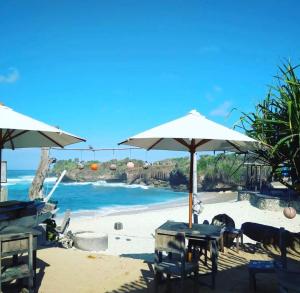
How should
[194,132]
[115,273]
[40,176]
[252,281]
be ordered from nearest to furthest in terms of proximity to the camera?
[252,281], [194,132], [115,273], [40,176]

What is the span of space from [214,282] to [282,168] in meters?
2.09

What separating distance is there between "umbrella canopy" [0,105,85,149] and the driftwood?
198 inches

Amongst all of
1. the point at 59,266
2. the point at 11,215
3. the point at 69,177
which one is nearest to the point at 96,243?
the point at 59,266

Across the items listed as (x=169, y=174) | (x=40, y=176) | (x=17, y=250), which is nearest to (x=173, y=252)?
(x=17, y=250)

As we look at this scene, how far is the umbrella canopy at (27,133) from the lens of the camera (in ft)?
14.5

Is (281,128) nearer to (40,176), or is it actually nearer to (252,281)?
(252,281)

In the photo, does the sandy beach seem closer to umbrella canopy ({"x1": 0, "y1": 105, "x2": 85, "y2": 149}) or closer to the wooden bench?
the wooden bench

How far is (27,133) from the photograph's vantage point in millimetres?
6340

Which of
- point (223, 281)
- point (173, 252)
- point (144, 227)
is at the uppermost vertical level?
point (173, 252)

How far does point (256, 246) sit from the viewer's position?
789 centimetres

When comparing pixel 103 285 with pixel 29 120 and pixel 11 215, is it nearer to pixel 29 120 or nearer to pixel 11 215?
pixel 11 215

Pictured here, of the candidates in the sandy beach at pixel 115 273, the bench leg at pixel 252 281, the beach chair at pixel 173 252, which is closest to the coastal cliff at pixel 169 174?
the sandy beach at pixel 115 273

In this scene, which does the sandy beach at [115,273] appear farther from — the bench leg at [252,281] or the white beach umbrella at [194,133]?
the white beach umbrella at [194,133]

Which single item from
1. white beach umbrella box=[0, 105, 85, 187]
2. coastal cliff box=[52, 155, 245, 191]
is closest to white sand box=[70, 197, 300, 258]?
white beach umbrella box=[0, 105, 85, 187]
